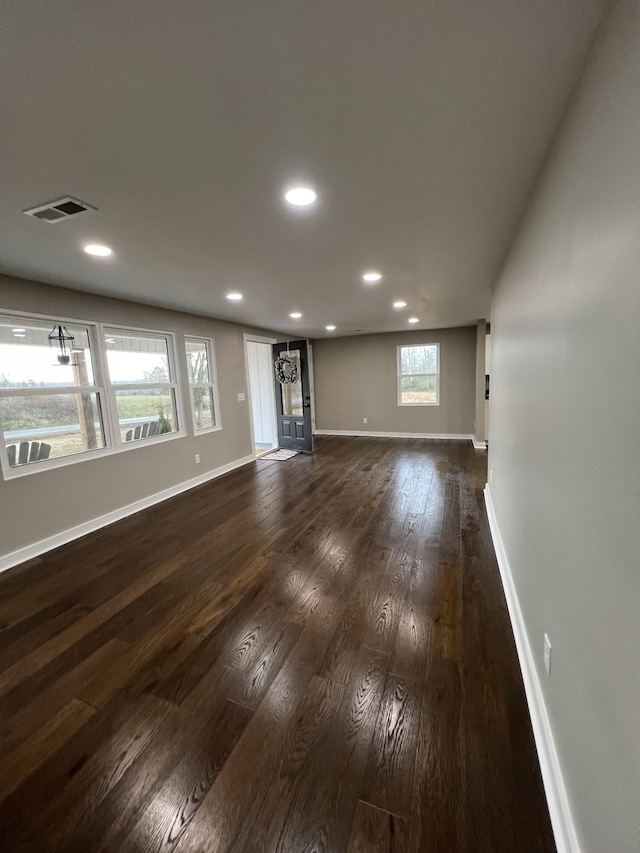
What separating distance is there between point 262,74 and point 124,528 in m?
3.76

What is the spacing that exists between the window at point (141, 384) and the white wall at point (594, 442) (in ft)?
13.0

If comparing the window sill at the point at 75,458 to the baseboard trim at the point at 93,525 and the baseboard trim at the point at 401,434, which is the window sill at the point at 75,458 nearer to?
the baseboard trim at the point at 93,525

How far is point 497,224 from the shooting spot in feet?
7.14

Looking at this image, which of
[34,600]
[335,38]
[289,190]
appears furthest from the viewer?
[34,600]

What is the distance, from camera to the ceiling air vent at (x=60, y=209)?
5.67 feet

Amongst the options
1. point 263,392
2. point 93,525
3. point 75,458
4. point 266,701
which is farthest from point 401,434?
point 266,701

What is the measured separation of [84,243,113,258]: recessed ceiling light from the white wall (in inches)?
103

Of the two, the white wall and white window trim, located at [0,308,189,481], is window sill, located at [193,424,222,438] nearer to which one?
white window trim, located at [0,308,189,481]

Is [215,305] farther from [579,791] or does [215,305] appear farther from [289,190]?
[579,791]

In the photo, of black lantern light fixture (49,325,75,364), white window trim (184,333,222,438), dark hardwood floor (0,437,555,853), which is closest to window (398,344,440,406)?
white window trim (184,333,222,438)

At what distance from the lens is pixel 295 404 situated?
269 inches

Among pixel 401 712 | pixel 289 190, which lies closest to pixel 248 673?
pixel 401 712

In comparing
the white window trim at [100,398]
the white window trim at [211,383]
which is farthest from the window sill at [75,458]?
the white window trim at [211,383]

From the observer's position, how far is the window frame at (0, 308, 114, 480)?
289 cm
